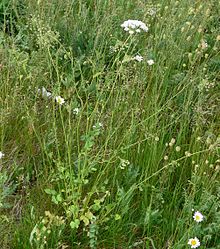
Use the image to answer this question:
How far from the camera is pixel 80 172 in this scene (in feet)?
7.41

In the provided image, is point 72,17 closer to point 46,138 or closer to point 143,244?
point 46,138

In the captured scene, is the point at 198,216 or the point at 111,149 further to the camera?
the point at 111,149

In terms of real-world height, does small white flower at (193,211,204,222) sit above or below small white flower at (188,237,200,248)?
above

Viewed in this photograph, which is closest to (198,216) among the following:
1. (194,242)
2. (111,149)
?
(194,242)

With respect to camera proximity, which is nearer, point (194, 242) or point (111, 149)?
point (194, 242)

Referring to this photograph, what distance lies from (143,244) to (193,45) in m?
1.52

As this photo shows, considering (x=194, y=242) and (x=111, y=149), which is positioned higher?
(x=111, y=149)

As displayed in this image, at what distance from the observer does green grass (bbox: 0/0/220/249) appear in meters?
2.27

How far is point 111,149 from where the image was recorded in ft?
8.22

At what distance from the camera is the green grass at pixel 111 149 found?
7.45 ft

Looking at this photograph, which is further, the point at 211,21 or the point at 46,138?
the point at 211,21

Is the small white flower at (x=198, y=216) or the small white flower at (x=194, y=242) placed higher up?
the small white flower at (x=198, y=216)

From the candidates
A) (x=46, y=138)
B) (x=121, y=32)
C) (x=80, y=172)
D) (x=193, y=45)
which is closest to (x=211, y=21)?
(x=193, y=45)

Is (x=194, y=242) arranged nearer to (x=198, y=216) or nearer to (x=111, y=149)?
(x=198, y=216)
